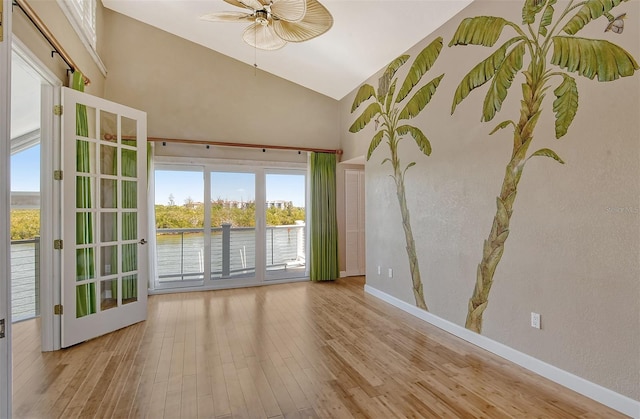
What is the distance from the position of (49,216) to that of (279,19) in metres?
2.86

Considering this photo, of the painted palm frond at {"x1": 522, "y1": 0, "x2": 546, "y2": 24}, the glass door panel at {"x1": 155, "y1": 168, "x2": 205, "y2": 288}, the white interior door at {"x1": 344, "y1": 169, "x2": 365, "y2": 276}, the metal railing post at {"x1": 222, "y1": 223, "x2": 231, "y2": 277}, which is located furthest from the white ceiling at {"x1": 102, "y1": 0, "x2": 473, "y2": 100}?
the metal railing post at {"x1": 222, "y1": 223, "x2": 231, "y2": 277}

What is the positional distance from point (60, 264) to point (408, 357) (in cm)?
341

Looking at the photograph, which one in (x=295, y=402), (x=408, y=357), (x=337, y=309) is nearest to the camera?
(x=295, y=402)

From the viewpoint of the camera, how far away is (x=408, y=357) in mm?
2898

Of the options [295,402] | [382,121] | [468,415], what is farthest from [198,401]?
[382,121]

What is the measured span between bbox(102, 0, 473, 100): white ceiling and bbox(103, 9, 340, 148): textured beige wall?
0.60 ft

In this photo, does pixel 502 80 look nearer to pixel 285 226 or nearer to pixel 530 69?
pixel 530 69

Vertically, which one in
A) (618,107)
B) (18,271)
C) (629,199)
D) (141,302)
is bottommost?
(141,302)

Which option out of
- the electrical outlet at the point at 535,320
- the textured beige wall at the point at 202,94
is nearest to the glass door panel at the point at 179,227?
the textured beige wall at the point at 202,94

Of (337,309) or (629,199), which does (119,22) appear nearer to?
(337,309)

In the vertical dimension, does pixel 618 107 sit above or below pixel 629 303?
above

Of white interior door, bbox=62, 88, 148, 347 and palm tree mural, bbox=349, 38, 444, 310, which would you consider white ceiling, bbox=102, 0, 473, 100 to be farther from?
white interior door, bbox=62, 88, 148, 347

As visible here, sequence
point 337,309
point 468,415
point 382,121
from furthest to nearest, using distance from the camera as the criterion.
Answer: point 382,121, point 337,309, point 468,415

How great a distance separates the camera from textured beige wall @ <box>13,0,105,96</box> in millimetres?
2369
